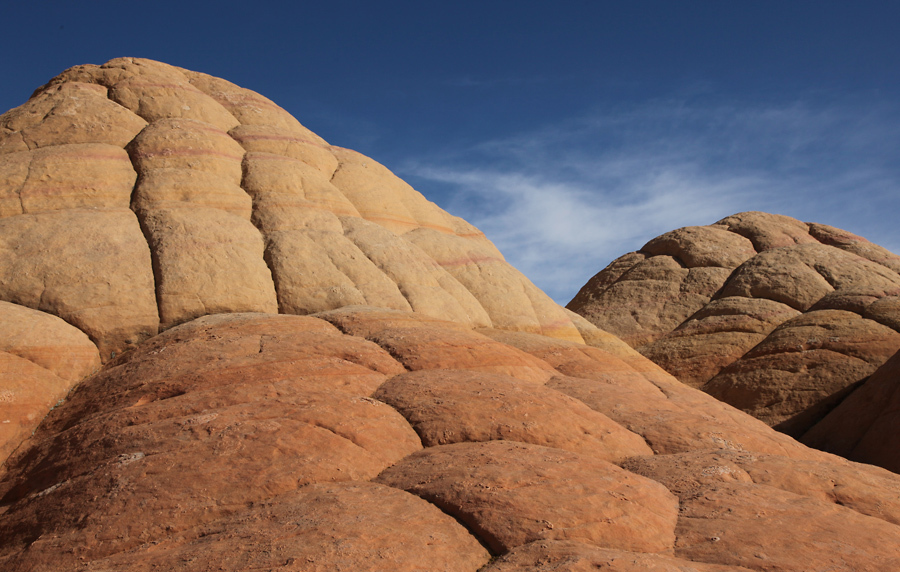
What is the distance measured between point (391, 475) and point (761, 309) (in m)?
24.2

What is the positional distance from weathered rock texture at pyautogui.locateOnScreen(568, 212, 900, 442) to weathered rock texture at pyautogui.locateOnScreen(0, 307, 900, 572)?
40.3ft

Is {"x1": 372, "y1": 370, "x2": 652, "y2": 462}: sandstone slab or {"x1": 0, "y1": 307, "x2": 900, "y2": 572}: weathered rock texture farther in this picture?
{"x1": 372, "y1": 370, "x2": 652, "y2": 462}: sandstone slab

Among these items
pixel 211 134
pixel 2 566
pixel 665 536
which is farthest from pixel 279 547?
pixel 211 134

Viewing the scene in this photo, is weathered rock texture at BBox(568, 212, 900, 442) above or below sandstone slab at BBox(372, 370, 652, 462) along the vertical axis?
above

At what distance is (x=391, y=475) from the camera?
8.20 meters

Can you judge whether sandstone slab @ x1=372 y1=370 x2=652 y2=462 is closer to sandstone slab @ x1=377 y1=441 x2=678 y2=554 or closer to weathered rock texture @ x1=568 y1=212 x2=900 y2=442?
sandstone slab @ x1=377 y1=441 x2=678 y2=554

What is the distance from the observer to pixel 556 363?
1454 centimetres

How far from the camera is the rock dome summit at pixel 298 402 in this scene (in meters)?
6.92

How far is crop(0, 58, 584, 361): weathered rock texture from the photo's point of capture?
13.4 meters

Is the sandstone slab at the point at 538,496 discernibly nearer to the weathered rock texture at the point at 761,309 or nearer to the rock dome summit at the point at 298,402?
the rock dome summit at the point at 298,402

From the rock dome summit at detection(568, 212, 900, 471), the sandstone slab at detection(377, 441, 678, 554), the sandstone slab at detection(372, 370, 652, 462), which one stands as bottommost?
the sandstone slab at detection(377, 441, 678, 554)

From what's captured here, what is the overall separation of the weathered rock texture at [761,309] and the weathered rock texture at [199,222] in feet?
29.6

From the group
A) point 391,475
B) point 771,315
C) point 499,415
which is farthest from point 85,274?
point 771,315

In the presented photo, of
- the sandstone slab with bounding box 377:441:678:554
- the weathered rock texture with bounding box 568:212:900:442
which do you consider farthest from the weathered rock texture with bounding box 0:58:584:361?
the weathered rock texture with bounding box 568:212:900:442
